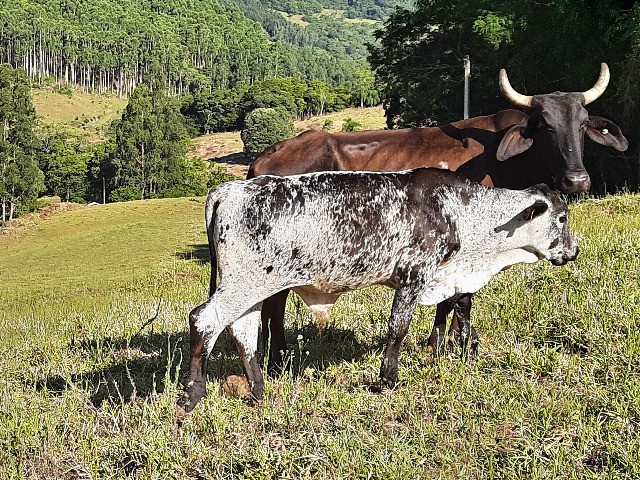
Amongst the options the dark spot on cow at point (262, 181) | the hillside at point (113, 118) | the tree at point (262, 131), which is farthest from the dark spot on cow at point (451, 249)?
the tree at point (262, 131)

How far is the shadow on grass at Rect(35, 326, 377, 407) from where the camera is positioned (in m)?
6.27

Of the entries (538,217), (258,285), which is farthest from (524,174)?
(258,285)

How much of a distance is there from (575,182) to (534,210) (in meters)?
1.08

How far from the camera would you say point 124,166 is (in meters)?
85.2

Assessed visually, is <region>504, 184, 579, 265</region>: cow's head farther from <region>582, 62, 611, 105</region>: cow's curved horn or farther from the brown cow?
<region>582, 62, 611, 105</region>: cow's curved horn

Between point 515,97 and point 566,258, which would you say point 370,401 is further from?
point 515,97

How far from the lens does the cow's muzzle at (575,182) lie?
22.7 feet

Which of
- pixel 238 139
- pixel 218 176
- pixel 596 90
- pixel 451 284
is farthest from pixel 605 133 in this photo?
pixel 238 139

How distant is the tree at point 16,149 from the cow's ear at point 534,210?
65.0 metres

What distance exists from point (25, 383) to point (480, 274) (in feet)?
12.9

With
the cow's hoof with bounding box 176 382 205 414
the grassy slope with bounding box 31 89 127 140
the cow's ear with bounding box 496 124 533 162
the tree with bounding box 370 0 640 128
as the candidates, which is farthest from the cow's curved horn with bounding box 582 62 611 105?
the grassy slope with bounding box 31 89 127 140

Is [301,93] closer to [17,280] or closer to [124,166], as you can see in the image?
[124,166]

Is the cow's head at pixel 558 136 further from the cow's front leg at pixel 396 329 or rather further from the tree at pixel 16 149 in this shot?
the tree at pixel 16 149

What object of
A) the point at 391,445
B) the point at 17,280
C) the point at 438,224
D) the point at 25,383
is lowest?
the point at 17,280
